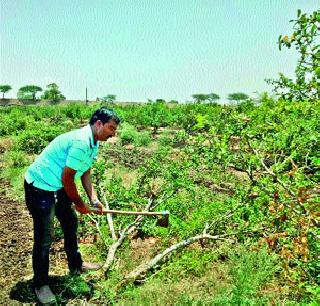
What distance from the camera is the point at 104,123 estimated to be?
3.31m

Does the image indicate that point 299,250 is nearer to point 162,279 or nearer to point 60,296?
point 162,279

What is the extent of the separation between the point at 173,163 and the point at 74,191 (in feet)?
5.50

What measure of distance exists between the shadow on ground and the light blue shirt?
3.28 feet

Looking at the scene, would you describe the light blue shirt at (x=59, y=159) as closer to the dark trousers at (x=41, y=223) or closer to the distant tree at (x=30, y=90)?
the dark trousers at (x=41, y=223)

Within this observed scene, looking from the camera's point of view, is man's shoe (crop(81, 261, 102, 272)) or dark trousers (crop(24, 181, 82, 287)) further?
man's shoe (crop(81, 261, 102, 272))

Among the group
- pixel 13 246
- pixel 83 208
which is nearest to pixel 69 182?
pixel 83 208

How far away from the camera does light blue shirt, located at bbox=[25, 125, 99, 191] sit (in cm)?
324

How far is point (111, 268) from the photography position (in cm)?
385

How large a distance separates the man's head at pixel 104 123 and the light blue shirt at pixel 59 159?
0.06m

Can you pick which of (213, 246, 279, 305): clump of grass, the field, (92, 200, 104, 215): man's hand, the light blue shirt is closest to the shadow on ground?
the field

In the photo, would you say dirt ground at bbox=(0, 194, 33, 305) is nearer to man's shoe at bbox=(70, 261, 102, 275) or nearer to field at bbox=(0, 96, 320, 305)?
field at bbox=(0, 96, 320, 305)

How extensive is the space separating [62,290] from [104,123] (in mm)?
1733

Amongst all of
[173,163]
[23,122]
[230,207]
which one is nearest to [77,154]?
[173,163]

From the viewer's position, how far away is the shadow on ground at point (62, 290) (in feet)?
11.6
